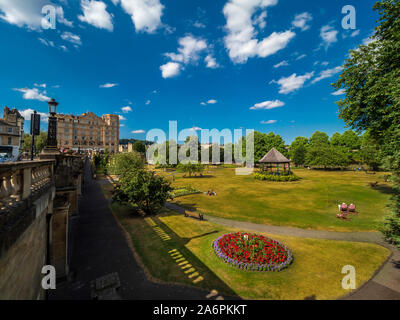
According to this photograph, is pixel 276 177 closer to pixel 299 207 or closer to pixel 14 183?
pixel 299 207

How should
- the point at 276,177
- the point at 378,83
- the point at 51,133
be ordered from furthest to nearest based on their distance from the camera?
1. the point at 276,177
2. the point at 378,83
3. the point at 51,133

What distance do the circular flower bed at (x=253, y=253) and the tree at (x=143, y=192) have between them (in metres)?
8.40

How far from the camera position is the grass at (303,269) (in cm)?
800

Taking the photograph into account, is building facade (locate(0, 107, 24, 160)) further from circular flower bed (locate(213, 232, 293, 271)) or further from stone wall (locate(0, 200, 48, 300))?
circular flower bed (locate(213, 232, 293, 271))

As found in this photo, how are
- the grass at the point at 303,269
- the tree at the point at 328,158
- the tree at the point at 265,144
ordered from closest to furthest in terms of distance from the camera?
1. the grass at the point at 303,269
2. the tree at the point at 328,158
3. the tree at the point at 265,144

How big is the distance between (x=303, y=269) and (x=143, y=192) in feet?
47.5

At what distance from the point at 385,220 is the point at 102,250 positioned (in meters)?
16.9

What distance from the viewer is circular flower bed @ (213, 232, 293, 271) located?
9727mm

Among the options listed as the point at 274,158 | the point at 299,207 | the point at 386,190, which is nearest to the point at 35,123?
the point at 299,207

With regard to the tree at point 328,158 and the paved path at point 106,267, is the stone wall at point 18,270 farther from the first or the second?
the tree at point 328,158

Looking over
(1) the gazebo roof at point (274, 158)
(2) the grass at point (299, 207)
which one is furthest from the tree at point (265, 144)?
(2) the grass at point (299, 207)

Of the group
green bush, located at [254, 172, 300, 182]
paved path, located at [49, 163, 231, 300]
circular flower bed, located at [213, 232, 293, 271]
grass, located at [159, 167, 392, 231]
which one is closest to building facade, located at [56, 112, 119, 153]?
green bush, located at [254, 172, 300, 182]

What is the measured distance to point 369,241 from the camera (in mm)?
12719
